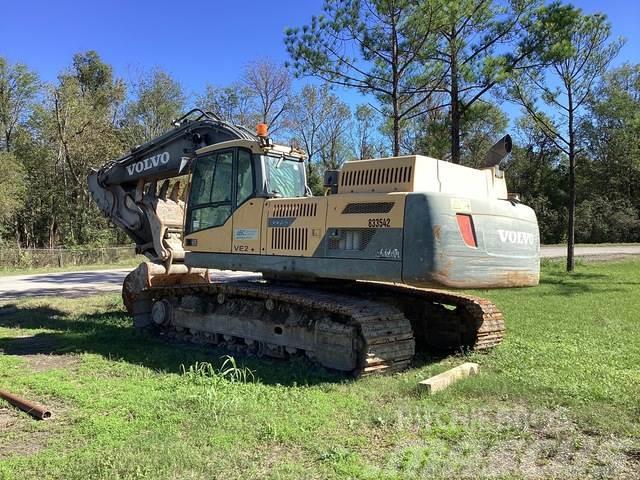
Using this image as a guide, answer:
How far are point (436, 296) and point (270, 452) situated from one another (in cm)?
442

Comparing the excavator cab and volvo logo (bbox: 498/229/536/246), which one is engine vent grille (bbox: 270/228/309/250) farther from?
volvo logo (bbox: 498/229/536/246)

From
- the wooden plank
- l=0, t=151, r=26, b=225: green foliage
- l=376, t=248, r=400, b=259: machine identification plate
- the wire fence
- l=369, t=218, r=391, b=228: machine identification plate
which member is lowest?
the wooden plank

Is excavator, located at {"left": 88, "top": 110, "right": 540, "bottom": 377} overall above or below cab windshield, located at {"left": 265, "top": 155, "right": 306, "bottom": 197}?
below

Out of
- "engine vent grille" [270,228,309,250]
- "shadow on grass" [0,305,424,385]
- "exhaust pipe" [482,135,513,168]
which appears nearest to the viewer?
"shadow on grass" [0,305,424,385]

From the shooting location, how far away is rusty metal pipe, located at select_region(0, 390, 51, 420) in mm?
5281

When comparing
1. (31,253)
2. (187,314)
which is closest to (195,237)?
(187,314)

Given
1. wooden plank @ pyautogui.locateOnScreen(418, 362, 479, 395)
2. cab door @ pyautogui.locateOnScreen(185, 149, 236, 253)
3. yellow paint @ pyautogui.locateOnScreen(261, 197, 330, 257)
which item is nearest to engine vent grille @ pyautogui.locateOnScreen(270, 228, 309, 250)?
yellow paint @ pyautogui.locateOnScreen(261, 197, 330, 257)

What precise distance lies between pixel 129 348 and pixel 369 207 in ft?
14.2

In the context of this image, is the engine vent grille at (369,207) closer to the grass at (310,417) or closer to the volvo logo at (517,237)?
the volvo logo at (517,237)

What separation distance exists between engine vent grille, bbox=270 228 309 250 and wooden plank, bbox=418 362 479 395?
2.27m

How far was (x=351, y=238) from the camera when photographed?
681cm

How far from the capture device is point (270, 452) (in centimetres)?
444

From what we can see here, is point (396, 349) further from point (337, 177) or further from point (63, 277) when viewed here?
point (63, 277)

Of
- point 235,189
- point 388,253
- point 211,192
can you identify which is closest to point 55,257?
point 211,192
